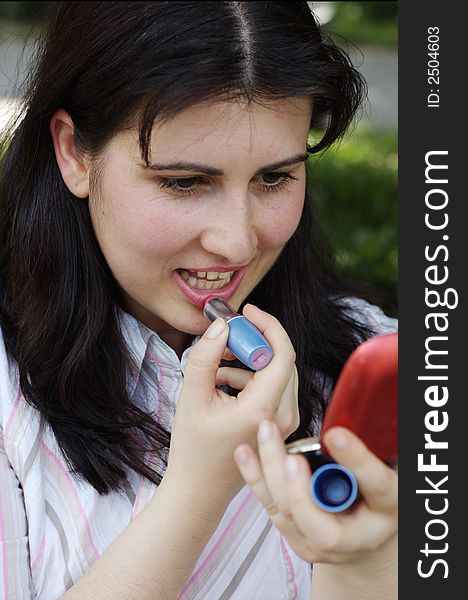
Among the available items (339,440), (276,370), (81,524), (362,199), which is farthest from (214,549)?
(362,199)

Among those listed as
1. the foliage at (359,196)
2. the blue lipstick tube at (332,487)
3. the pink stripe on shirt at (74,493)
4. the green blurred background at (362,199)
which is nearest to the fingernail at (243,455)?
the blue lipstick tube at (332,487)

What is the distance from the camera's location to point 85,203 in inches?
74.5

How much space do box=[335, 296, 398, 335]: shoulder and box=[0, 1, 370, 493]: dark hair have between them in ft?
0.31

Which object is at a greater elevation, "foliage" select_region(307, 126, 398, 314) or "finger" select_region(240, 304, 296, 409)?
"foliage" select_region(307, 126, 398, 314)

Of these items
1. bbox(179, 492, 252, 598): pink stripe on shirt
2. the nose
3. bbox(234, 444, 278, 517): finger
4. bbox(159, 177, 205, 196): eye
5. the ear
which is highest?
the ear

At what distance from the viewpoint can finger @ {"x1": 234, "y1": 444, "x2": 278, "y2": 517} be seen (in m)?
Result: 1.35

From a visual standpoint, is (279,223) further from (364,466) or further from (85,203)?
(364,466)

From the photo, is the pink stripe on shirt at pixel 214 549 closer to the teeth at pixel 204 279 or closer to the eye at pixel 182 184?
the teeth at pixel 204 279

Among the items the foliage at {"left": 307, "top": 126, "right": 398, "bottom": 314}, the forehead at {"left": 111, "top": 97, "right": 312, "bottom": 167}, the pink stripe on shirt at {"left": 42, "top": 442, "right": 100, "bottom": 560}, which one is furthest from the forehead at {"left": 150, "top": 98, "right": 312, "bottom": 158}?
the foliage at {"left": 307, "top": 126, "right": 398, "bottom": 314}

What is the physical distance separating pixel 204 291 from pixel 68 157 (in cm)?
37

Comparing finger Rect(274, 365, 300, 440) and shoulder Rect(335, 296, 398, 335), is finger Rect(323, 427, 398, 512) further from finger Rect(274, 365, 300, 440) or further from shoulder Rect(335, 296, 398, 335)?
shoulder Rect(335, 296, 398, 335)

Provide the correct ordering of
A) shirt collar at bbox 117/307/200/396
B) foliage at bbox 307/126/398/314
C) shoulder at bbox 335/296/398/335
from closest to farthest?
shirt collar at bbox 117/307/200/396 → shoulder at bbox 335/296/398/335 → foliage at bbox 307/126/398/314

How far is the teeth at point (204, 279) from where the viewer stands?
1.79 meters

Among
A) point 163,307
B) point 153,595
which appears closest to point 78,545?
point 153,595
